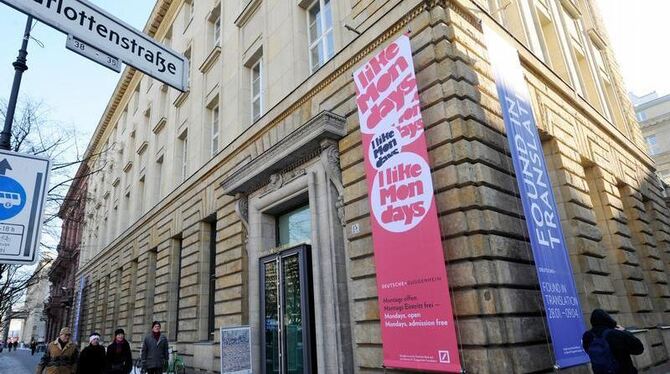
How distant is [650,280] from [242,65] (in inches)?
569

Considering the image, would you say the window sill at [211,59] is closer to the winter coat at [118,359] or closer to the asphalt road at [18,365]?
the winter coat at [118,359]

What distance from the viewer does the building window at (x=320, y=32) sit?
1151 cm

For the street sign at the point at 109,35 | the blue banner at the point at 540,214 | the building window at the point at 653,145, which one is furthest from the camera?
the building window at the point at 653,145

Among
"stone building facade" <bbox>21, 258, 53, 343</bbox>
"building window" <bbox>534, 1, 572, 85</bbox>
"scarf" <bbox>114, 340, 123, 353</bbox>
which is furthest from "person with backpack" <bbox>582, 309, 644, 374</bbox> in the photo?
"stone building facade" <bbox>21, 258, 53, 343</bbox>

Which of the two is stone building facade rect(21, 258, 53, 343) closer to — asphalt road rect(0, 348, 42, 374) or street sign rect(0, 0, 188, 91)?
asphalt road rect(0, 348, 42, 374)

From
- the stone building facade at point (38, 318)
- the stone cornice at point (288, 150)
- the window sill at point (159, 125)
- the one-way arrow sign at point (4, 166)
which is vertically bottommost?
the one-way arrow sign at point (4, 166)

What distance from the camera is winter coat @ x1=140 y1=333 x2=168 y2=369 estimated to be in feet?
38.2

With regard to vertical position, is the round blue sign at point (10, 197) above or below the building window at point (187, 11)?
below

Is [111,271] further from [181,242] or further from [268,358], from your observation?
[268,358]

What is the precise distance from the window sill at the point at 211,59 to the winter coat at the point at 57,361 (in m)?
11.9

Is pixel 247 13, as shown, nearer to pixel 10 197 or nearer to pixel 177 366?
pixel 177 366

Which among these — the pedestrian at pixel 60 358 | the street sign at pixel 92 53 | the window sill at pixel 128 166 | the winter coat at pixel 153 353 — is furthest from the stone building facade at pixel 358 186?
the window sill at pixel 128 166

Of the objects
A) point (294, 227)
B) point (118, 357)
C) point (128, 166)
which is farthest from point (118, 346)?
point (128, 166)

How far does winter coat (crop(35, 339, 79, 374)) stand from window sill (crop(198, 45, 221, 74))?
467 inches
